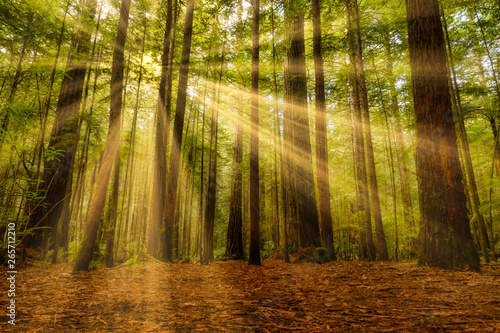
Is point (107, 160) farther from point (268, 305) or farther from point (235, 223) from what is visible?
point (235, 223)

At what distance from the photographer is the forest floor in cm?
225

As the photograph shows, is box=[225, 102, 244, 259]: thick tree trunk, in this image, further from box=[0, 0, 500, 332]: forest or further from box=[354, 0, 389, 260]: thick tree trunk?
box=[354, 0, 389, 260]: thick tree trunk

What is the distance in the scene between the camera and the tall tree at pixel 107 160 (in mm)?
5219

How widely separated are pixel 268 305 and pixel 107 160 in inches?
190

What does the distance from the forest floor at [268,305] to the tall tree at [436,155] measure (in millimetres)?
562

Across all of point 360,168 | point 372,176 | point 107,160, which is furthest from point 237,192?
point 107,160

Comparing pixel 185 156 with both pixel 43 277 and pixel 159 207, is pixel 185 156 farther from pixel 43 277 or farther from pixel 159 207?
pixel 43 277

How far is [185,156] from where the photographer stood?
13461 mm

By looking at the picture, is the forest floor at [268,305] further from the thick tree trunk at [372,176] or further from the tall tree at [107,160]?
the thick tree trunk at [372,176]

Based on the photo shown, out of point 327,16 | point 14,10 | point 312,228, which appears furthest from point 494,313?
point 327,16

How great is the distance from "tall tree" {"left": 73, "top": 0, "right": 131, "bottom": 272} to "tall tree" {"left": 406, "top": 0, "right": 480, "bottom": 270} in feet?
23.0

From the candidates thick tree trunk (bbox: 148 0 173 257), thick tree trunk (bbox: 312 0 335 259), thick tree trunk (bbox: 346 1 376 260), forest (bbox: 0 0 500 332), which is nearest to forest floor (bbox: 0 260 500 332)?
forest (bbox: 0 0 500 332)

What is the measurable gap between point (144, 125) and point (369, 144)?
14.7m

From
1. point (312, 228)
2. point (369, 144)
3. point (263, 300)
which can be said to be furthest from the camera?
point (369, 144)
